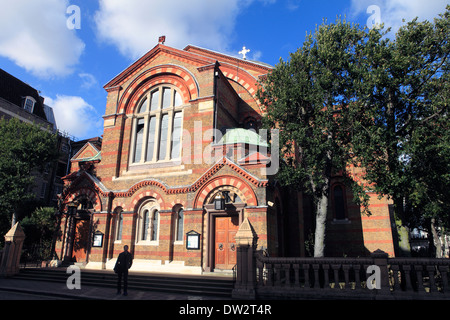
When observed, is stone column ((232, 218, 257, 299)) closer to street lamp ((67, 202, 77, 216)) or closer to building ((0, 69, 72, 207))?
street lamp ((67, 202, 77, 216))

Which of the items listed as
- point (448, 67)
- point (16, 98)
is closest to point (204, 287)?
point (448, 67)

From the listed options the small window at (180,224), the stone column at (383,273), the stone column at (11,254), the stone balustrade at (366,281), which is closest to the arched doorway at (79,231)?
the stone column at (11,254)

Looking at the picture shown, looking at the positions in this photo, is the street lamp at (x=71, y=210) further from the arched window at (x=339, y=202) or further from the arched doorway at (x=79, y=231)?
the arched window at (x=339, y=202)

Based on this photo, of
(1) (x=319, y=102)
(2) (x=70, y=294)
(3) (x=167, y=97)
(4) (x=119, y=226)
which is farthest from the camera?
(3) (x=167, y=97)

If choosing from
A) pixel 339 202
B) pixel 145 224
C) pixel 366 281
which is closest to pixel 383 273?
pixel 366 281

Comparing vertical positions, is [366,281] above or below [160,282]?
above

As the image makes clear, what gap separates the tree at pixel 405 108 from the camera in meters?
11.7

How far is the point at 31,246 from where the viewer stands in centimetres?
2338

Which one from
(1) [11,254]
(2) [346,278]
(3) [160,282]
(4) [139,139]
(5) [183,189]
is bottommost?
(3) [160,282]

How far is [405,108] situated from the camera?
12945 mm

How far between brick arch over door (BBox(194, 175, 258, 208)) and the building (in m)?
20.6

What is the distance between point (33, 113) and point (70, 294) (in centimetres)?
2908

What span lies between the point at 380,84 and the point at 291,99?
367cm

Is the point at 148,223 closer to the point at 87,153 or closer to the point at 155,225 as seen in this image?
the point at 155,225
